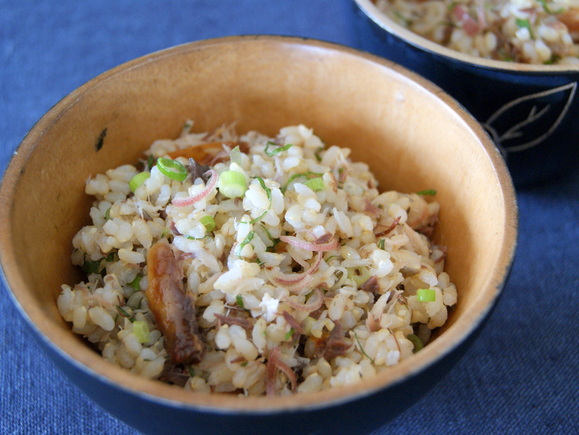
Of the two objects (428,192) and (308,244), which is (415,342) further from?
(428,192)

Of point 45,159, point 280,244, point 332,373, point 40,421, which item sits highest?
point 45,159

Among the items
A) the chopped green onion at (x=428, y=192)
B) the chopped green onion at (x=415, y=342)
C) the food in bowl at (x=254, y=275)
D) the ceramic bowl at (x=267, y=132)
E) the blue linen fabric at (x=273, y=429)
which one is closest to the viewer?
the ceramic bowl at (x=267, y=132)

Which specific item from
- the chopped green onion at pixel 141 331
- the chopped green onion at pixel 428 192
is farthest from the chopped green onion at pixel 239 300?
the chopped green onion at pixel 428 192

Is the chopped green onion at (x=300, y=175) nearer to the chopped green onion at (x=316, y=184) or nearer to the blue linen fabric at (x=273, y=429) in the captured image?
the chopped green onion at (x=316, y=184)

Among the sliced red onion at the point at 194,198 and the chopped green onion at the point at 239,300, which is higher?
the sliced red onion at the point at 194,198

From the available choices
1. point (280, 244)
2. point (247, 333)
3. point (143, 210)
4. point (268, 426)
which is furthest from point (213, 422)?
point (143, 210)

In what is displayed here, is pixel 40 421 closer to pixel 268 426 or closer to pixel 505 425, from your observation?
pixel 268 426

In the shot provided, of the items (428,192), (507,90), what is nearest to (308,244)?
(428,192)
